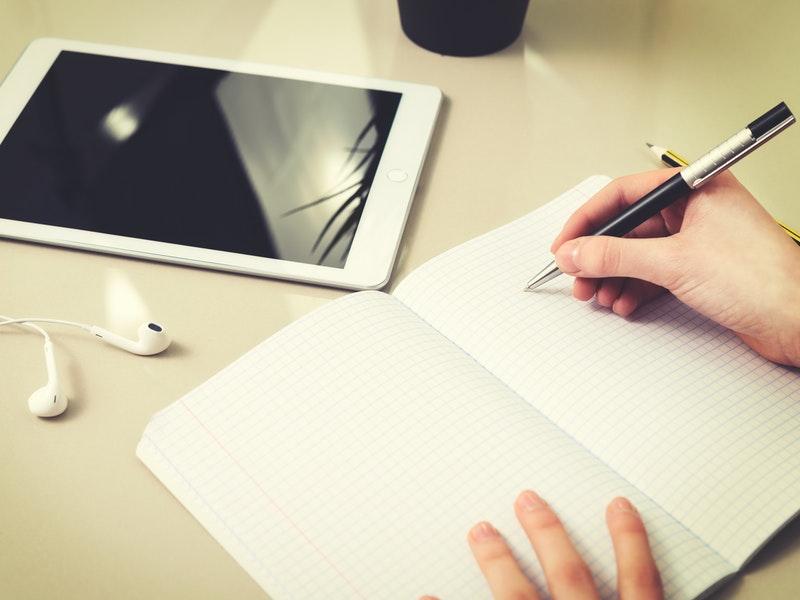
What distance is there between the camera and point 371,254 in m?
0.77

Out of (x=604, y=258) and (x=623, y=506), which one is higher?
(x=604, y=258)

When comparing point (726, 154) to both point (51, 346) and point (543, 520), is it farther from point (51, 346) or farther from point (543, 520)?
point (51, 346)

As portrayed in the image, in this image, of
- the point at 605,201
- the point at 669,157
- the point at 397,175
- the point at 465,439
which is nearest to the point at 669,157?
the point at 669,157

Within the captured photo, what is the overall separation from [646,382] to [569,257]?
127 mm

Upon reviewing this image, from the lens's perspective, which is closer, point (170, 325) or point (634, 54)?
point (170, 325)

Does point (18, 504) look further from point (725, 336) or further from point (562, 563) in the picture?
point (725, 336)

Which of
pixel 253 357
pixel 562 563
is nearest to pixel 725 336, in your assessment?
pixel 562 563

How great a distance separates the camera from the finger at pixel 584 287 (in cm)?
71

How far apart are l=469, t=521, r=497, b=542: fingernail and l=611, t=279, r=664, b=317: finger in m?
0.25

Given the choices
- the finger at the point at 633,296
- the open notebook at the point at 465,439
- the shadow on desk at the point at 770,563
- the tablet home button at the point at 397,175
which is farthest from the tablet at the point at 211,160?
the shadow on desk at the point at 770,563

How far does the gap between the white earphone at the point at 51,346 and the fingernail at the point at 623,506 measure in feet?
1.30

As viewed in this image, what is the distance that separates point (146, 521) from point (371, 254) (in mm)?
312

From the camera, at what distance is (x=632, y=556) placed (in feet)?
1.77

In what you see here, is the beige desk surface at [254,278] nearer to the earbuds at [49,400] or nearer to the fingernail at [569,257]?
the earbuds at [49,400]
